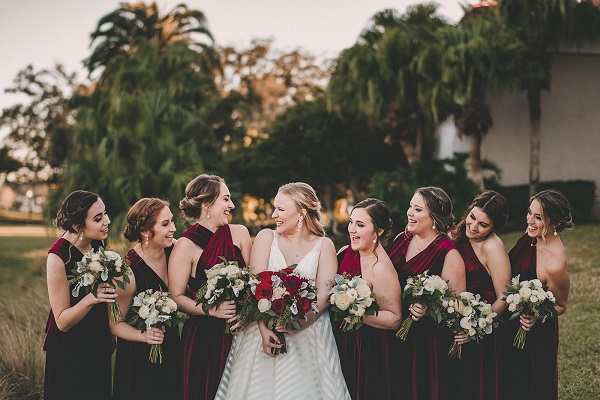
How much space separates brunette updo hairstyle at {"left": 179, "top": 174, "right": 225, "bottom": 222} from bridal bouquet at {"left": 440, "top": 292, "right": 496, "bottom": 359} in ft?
6.66

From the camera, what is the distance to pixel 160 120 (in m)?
14.2

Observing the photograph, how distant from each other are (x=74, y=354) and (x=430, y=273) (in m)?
2.83

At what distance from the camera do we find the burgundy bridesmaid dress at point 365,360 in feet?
15.3

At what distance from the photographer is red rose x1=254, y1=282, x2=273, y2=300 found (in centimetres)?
416

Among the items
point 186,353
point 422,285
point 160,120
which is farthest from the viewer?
point 160,120

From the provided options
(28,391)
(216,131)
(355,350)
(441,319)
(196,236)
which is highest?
(216,131)

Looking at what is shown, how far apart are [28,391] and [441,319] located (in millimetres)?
4632

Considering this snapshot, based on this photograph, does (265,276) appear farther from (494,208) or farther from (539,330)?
(539,330)

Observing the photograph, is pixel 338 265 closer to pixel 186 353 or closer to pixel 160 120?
pixel 186 353

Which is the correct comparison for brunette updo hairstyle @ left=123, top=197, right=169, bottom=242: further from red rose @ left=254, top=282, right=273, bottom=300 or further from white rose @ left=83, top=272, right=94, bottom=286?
red rose @ left=254, top=282, right=273, bottom=300

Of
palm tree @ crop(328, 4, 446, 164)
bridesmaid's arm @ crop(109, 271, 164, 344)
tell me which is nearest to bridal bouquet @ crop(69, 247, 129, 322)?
bridesmaid's arm @ crop(109, 271, 164, 344)

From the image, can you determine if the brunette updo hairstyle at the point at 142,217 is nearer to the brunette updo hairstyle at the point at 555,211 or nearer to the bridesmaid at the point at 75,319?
the bridesmaid at the point at 75,319

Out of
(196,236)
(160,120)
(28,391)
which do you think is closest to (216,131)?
(160,120)

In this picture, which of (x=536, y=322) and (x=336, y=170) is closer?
(x=536, y=322)
